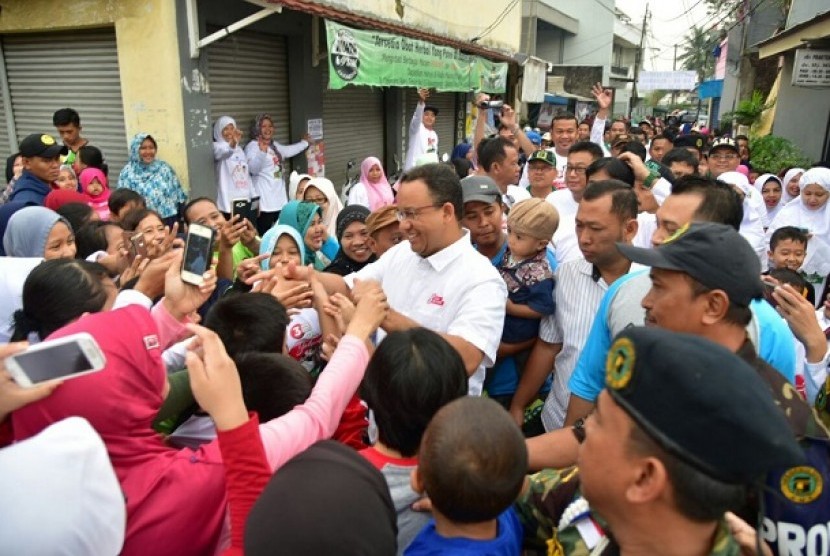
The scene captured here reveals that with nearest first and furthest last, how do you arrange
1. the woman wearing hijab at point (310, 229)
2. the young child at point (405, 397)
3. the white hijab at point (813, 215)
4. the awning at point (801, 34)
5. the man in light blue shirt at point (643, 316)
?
the young child at point (405, 397) < the man in light blue shirt at point (643, 316) < the woman wearing hijab at point (310, 229) < the white hijab at point (813, 215) < the awning at point (801, 34)

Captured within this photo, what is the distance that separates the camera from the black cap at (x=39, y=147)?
14.5 ft

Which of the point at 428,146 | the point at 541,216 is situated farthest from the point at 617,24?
the point at 541,216

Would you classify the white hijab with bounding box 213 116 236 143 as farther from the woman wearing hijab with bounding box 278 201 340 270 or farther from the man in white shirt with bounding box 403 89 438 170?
the man in white shirt with bounding box 403 89 438 170

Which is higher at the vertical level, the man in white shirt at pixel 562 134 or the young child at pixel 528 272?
the man in white shirt at pixel 562 134

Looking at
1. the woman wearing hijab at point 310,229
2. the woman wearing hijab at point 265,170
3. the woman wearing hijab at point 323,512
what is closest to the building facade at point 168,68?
the woman wearing hijab at point 265,170

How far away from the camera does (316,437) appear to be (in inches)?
61.9

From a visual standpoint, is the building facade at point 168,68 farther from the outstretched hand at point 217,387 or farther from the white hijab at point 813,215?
the white hijab at point 813,215

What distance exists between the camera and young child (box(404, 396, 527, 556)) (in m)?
1.19

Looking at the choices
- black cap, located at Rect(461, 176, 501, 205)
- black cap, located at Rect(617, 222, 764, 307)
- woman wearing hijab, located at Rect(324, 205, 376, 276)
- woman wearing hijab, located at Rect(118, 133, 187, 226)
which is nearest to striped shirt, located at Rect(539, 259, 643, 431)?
black cap, located at Rect(461, 176, 501, 205)

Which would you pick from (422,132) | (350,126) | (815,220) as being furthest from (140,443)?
(350,126)

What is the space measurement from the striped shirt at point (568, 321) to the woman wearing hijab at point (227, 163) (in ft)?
15.9

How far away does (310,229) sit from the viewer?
4.15 meters

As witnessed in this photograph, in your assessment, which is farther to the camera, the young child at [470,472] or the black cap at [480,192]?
the black cap at [480,192]

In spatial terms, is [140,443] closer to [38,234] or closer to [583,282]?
[583,282]
